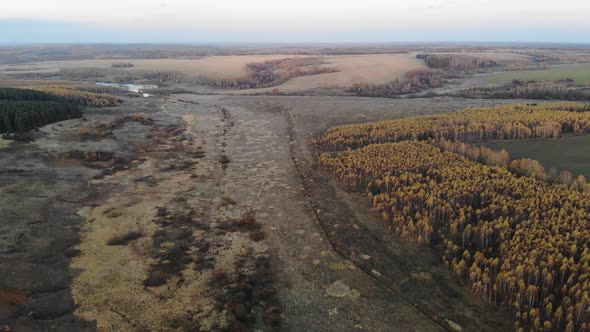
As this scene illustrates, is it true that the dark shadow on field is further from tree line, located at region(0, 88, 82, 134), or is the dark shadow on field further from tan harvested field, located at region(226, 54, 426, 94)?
tan harvested field, located at region(226, 54, 426, 94)

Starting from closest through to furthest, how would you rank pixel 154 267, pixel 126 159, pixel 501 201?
pixel 154 267
pixel 501 201
pixel 126 159

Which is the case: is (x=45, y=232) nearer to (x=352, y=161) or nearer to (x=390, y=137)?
(x=352, y=161)

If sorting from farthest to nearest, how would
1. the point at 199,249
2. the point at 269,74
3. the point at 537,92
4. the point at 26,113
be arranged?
the point at 269,74
the point at 537,92
the point at 26,113
the point at 199,249

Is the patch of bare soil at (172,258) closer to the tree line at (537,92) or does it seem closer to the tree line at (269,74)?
the tree line at (537,92)

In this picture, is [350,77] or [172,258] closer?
[172,258]

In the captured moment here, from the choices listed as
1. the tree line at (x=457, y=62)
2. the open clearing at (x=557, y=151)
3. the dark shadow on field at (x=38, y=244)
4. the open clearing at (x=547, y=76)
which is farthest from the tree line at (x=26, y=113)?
the tree line at (x=457, y=62)

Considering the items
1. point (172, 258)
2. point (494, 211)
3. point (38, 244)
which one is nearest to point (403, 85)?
point (494, 211)

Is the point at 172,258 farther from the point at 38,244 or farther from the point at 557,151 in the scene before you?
the point at 557,151

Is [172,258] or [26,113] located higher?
[26,113]

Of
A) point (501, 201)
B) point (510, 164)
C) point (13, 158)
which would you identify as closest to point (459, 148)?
point (510, 164)
